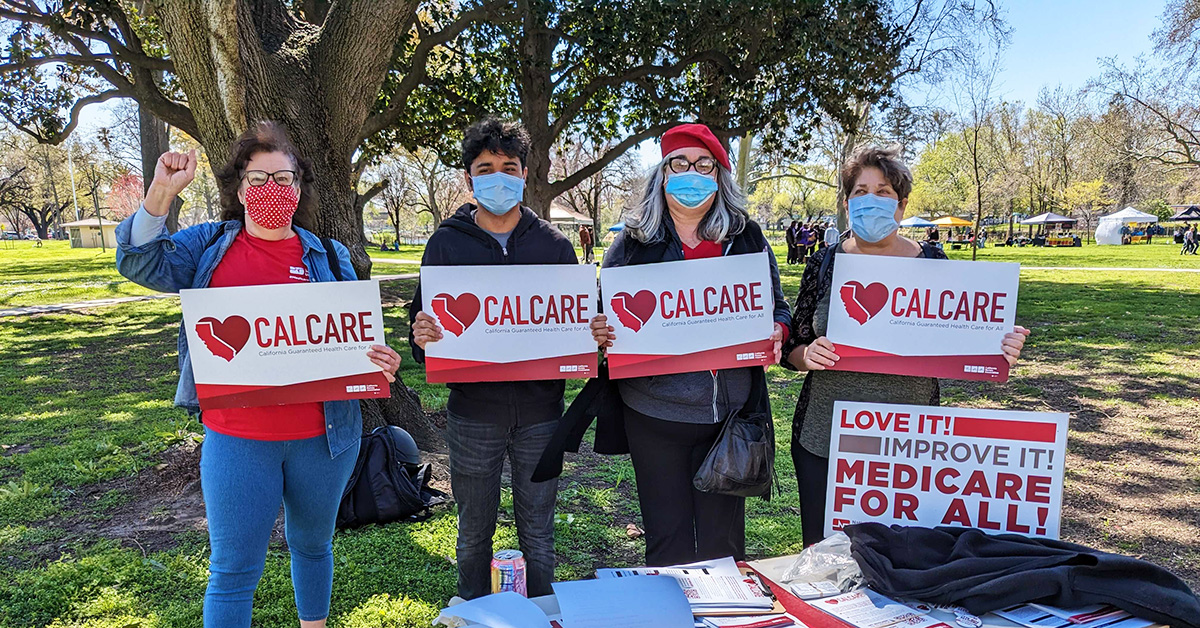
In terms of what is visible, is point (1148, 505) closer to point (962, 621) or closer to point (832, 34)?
point (962, 621)

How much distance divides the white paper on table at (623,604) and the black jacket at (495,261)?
102 cm

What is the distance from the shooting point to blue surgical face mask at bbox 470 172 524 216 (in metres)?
2.71

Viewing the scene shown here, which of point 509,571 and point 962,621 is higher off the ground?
point 962,621

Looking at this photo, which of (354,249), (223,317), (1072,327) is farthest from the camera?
(1072,327)

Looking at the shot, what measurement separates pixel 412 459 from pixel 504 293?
78.3 inches

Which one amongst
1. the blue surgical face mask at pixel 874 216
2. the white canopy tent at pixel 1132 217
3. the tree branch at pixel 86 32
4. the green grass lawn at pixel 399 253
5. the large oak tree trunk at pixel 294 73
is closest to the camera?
the blue surgical face mask at pixel 874 216

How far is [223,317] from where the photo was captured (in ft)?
7.62

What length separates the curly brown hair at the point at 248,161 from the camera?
241 cm

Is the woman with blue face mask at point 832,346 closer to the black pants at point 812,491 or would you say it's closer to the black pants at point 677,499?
the black pants at point 812,491

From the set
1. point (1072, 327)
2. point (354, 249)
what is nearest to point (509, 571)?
point (354, 249)

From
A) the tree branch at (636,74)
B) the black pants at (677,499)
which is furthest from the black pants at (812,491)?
the tree branch at (636,74)

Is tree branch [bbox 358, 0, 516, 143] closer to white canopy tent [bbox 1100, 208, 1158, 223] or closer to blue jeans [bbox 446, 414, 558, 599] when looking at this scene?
blue jeans [bbox 446, 414, 558, 599]

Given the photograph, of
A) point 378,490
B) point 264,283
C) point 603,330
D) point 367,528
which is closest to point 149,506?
point 367,528

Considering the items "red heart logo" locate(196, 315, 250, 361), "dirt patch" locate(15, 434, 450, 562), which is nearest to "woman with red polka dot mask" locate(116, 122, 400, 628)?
"red heart logo" locate(196, 315, 250, 361)
